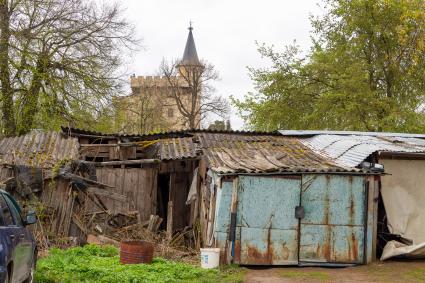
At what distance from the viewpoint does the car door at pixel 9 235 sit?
588cm

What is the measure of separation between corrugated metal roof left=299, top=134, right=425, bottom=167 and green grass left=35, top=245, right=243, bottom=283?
4.01 m

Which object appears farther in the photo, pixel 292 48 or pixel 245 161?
pixel 292 48

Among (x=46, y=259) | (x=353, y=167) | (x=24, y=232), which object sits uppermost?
(x=353, y=167)

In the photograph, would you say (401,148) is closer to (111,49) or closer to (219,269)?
(219,269)

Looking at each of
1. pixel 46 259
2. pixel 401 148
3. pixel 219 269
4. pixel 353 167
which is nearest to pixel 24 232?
pixel 46 259

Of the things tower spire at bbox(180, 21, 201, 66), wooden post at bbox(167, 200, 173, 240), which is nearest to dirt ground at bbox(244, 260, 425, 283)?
wooden post at bbox(167, 200, 173, 240)

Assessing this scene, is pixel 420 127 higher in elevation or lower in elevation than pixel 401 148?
higher

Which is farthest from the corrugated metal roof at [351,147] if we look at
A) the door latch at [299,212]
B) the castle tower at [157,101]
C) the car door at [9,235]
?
Result: the castle tower at [157,101]

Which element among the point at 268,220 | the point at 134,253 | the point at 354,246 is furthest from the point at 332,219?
the point at 134,253

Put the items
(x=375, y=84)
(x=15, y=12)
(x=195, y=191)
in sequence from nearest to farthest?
(x=195, y=191) → (x=15, y=12) → (x=375, y=84)

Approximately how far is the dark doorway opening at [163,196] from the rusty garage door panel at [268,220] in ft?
16.0

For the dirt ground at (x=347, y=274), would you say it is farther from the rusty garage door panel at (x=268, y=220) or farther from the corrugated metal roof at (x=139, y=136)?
the corrugated metal roof at (x=139, y=136)

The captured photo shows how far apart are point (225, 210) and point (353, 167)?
10.4 ft

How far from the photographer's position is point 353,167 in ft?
37.1
